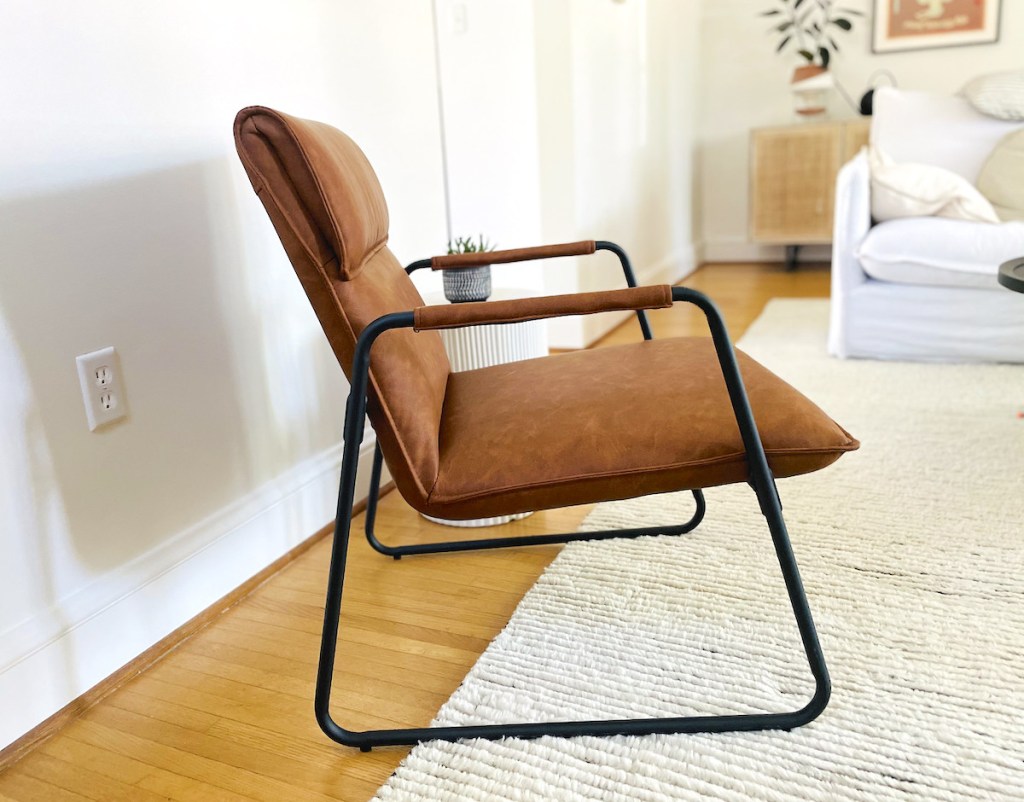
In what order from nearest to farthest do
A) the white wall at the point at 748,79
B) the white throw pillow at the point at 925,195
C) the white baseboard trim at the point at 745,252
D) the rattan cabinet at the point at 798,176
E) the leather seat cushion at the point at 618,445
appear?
the leather seat cushion at the point at 618,445 < the white throw pillow at the point at 925,195 < the rattan cabinet at the point at 798,176 < the white wall at the point at 748,79 < the white baseboard trim at the point at 745,252

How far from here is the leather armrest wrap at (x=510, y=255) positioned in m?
1.50

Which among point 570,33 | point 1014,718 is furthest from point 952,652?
point 570,33

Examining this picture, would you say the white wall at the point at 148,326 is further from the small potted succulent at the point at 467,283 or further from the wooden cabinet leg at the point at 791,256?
the wooden cabinet leg at the point at 791,256

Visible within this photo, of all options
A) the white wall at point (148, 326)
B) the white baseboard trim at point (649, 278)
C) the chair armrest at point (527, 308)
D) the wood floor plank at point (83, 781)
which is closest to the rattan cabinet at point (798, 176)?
the white baseboard trim at point (649, 278)

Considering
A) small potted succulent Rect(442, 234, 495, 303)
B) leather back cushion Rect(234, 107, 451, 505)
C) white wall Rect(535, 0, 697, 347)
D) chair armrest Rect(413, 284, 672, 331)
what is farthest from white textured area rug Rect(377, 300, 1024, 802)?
white wall Rect(535, 0, 697, 347)

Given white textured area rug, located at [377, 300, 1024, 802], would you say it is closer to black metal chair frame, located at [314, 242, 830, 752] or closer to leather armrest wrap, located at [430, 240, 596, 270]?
black metal chair frame, located at [314, 242, 830, 752]

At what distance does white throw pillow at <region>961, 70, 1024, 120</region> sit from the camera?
2.85 metres

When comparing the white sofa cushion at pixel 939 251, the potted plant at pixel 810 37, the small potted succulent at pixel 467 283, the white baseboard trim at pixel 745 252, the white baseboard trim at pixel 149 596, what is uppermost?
the potted plant at pixel 810 37

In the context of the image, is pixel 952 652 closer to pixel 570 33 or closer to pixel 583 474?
pixel 583 474

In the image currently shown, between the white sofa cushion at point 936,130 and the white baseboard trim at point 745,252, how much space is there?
159 centimetres

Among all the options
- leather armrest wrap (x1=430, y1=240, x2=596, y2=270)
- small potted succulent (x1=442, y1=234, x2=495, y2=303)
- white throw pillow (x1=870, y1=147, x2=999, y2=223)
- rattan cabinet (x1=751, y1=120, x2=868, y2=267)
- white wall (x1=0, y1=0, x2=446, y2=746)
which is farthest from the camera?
rattan cabinet (x1=751, y1=120, x2=868, y2=267)

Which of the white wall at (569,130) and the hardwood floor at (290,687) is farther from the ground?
the white wall at (569,130)

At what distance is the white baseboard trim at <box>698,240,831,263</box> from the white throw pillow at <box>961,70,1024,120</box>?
5.68 feet

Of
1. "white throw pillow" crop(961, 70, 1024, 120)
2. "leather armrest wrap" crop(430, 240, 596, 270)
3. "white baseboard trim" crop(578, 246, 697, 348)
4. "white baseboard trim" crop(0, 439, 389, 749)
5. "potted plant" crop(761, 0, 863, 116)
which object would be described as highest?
"potted plant" crop(761, 0, 863, 116)
